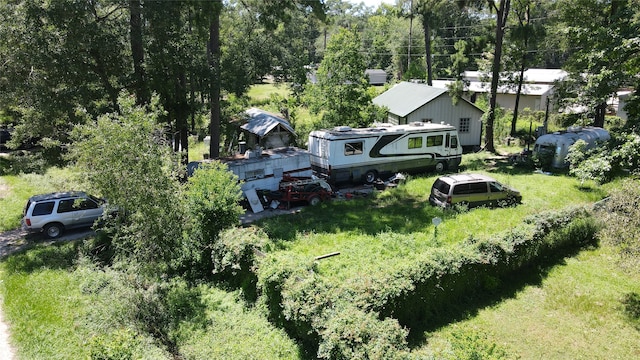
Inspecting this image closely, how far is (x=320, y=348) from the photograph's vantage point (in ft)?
26.9

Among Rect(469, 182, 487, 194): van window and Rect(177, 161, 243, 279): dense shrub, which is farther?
Rect(469, 182, 487, 194): van window

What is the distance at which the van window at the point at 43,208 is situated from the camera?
15.7 m

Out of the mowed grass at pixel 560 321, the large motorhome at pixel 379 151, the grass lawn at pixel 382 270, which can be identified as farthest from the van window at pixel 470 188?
the large motorhome at pixel 379 151

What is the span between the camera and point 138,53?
1831 cm

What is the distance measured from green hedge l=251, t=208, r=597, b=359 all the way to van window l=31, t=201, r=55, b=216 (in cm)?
978

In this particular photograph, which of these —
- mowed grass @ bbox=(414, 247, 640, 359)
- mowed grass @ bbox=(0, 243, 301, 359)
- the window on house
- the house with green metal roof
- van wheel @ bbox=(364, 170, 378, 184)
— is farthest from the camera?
the window on house

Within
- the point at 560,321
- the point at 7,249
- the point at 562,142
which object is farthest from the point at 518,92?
the point at 7,249

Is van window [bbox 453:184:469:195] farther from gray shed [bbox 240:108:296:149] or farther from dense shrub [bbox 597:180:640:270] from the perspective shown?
gray shed [bbox 240:108:296:149]

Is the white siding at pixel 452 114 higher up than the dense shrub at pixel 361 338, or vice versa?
the white siding at pixel 452 114

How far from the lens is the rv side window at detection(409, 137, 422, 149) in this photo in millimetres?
22750

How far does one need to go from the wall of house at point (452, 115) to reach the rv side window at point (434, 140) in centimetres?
530

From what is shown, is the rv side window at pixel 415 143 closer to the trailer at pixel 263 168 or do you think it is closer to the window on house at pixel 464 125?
the trailer at pixel 263 168

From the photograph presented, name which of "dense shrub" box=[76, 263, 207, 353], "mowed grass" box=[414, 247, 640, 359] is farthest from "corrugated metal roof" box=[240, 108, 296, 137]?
"mowed grass" box=[414, 247, 640, 359]

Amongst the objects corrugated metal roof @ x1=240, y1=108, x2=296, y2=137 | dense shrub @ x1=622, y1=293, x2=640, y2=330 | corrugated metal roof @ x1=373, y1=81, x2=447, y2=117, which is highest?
corrugated metal roof @ x1=373, y1=81, x2=447, y2=117
